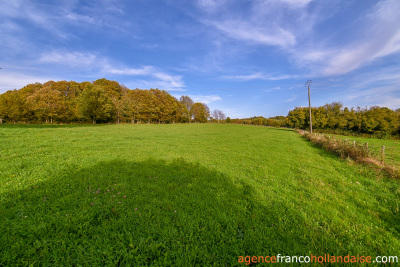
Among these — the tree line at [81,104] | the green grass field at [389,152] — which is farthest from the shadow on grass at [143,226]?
the tree line at [81,104]

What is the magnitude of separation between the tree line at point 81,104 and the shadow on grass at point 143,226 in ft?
156

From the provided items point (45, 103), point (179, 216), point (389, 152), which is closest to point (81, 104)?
point (45, 103)

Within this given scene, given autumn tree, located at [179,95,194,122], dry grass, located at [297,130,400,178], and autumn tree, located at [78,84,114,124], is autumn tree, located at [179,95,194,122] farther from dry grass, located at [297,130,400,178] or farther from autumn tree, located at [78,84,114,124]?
dry grass, located at [297,130,400,178]

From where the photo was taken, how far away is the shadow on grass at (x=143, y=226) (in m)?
2.65

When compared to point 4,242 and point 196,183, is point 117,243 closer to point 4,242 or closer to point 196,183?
point 4,242

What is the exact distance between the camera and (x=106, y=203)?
4.12 meters

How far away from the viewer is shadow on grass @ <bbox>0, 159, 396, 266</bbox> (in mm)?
2648

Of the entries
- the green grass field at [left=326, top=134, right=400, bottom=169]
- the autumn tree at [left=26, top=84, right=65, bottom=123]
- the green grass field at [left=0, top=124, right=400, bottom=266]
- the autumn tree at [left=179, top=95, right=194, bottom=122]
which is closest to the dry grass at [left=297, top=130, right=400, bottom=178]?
the green grass field at [left=326, top=134, right=400, bottom=169]

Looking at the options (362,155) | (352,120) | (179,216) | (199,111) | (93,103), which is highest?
(199,111)

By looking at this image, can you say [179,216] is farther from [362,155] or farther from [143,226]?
[362,155]

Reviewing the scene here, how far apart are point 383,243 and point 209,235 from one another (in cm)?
382

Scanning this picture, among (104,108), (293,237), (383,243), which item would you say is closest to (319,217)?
(383,243)

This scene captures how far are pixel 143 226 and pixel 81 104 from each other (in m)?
52.1

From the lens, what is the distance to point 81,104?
138 feet
